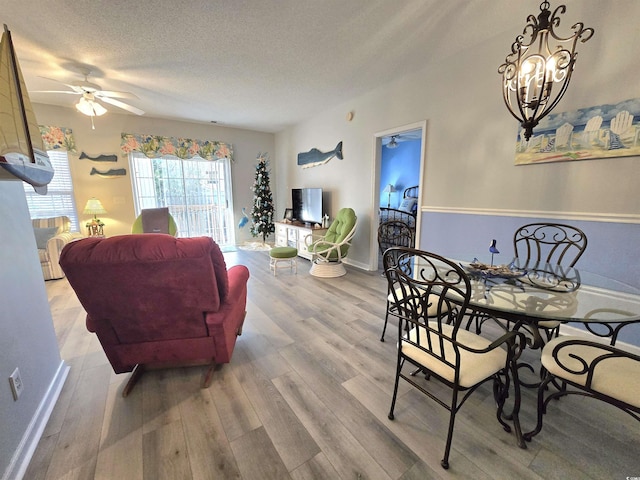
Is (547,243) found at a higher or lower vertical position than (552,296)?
higher

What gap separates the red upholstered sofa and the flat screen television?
10.4ft

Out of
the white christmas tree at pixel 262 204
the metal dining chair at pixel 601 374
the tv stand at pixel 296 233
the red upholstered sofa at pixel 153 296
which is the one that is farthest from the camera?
the white christmas tree at pixel 262 204

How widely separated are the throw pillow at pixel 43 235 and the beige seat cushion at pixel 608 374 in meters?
5.71

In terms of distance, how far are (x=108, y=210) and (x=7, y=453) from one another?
463 centimetres

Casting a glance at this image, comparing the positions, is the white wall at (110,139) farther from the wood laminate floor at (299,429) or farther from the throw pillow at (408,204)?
the throw pillow at (408,204)

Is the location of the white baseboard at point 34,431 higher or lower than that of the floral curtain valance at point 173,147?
lower

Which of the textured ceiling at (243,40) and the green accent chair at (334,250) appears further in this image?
the green accent chair at (334,250)

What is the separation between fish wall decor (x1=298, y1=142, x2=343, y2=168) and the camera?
455 cm

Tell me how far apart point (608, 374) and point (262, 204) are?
552 centimetres

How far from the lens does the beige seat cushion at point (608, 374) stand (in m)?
1.06

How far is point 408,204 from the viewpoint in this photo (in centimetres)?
660

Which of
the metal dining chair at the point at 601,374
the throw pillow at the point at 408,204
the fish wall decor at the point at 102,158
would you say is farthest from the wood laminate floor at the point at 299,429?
the throw pillow at the point at 408,204

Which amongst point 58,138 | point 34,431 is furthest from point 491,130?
point 58,138

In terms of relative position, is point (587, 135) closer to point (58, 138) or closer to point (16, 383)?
point (16, 383)
